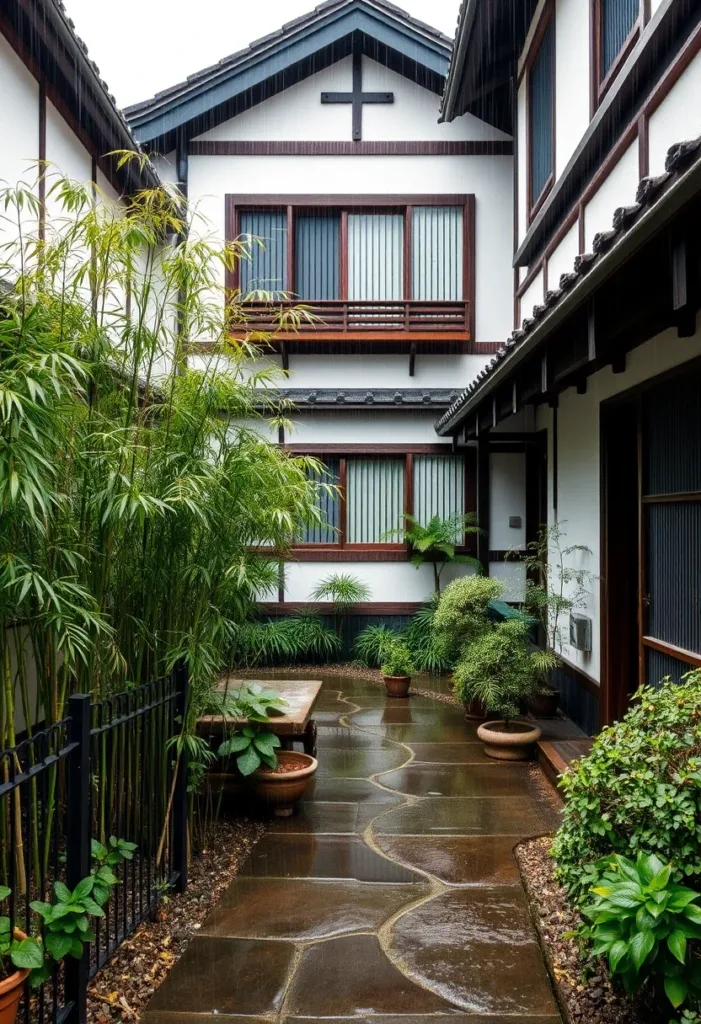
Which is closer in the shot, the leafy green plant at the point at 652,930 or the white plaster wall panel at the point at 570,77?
the leafy green plant at the point at 652,930

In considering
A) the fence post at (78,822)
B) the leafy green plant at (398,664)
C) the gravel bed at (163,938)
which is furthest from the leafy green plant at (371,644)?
the fence post at (78,822)

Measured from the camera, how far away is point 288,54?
1095cm

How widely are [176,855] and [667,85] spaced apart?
4856mm

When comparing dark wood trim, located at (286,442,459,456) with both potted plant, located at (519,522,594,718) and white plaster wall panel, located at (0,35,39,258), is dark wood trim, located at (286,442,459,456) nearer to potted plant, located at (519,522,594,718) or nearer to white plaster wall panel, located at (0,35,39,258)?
potted plant, located at (519,522,594,718)

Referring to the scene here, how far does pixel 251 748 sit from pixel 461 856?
142 cm

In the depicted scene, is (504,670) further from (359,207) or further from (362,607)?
(359,207)

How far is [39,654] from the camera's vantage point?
3.81 m

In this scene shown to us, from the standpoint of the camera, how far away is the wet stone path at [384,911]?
3209mm

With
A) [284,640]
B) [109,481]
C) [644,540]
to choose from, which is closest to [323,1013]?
[109,481]

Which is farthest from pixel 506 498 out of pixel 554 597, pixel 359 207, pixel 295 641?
pixel 359 207

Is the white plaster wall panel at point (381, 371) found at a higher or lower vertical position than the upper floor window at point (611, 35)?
lower

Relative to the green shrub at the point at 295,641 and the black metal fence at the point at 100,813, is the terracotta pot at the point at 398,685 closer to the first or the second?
the green shrub at the point at 295,641

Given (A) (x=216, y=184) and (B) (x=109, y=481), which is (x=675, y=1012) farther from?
(A) (x=216, y=184)

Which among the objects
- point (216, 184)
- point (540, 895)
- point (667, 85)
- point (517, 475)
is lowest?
point (540, 895)
